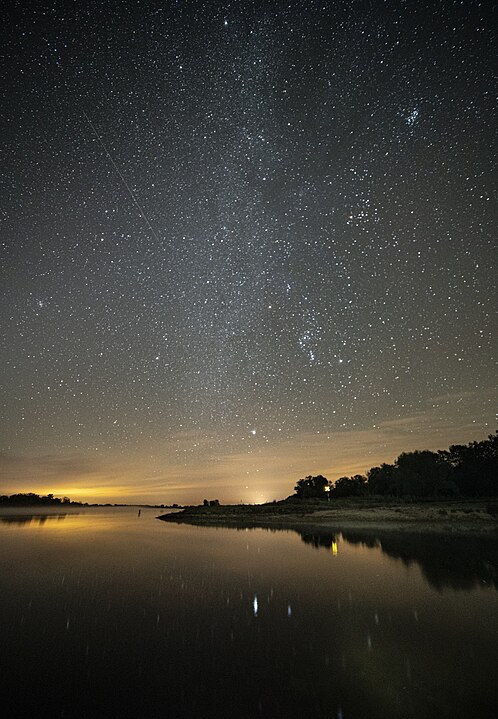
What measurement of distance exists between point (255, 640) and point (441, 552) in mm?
17974

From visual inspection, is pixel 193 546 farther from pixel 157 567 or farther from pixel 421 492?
pixel 421 492

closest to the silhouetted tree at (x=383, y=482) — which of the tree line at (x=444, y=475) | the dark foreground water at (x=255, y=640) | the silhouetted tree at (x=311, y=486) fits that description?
the tree line at (x=444, y=475)

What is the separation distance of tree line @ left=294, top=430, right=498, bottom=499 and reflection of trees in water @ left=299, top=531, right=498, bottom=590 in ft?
131

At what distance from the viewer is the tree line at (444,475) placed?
6850 cm

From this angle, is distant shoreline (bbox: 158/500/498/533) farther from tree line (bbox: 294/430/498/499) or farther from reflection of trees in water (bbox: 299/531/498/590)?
tree line (bbox: 294/430/498/499)

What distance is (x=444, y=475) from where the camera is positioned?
231ft

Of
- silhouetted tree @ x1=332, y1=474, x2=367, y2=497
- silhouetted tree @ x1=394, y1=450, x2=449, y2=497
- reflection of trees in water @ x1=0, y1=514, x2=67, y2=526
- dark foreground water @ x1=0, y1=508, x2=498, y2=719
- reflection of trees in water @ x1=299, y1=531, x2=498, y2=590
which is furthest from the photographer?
silhouetted tree @ x1=332, y1=474, x2=367, y2=497

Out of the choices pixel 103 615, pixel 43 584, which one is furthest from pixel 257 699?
pixel 43 584

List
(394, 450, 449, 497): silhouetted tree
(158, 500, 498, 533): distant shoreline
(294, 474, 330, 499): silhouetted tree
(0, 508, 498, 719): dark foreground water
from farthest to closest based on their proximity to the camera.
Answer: (294, 474, 330, 499): silhouetted tree, (394, 450, 449, 497): silhouetted tree, (158, 500, 498, 533): distant shoreline, (0, 508, 498, 719): dark foreground water

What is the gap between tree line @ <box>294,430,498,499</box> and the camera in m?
68.5

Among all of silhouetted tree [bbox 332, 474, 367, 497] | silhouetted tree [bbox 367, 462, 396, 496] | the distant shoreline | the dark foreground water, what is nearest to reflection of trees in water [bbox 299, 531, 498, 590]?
the dark foreground water

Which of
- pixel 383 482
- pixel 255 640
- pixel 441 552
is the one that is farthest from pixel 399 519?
pixel 383 482

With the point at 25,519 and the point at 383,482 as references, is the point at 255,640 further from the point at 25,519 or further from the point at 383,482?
the point at 25,519

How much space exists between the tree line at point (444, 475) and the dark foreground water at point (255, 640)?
173 feet
